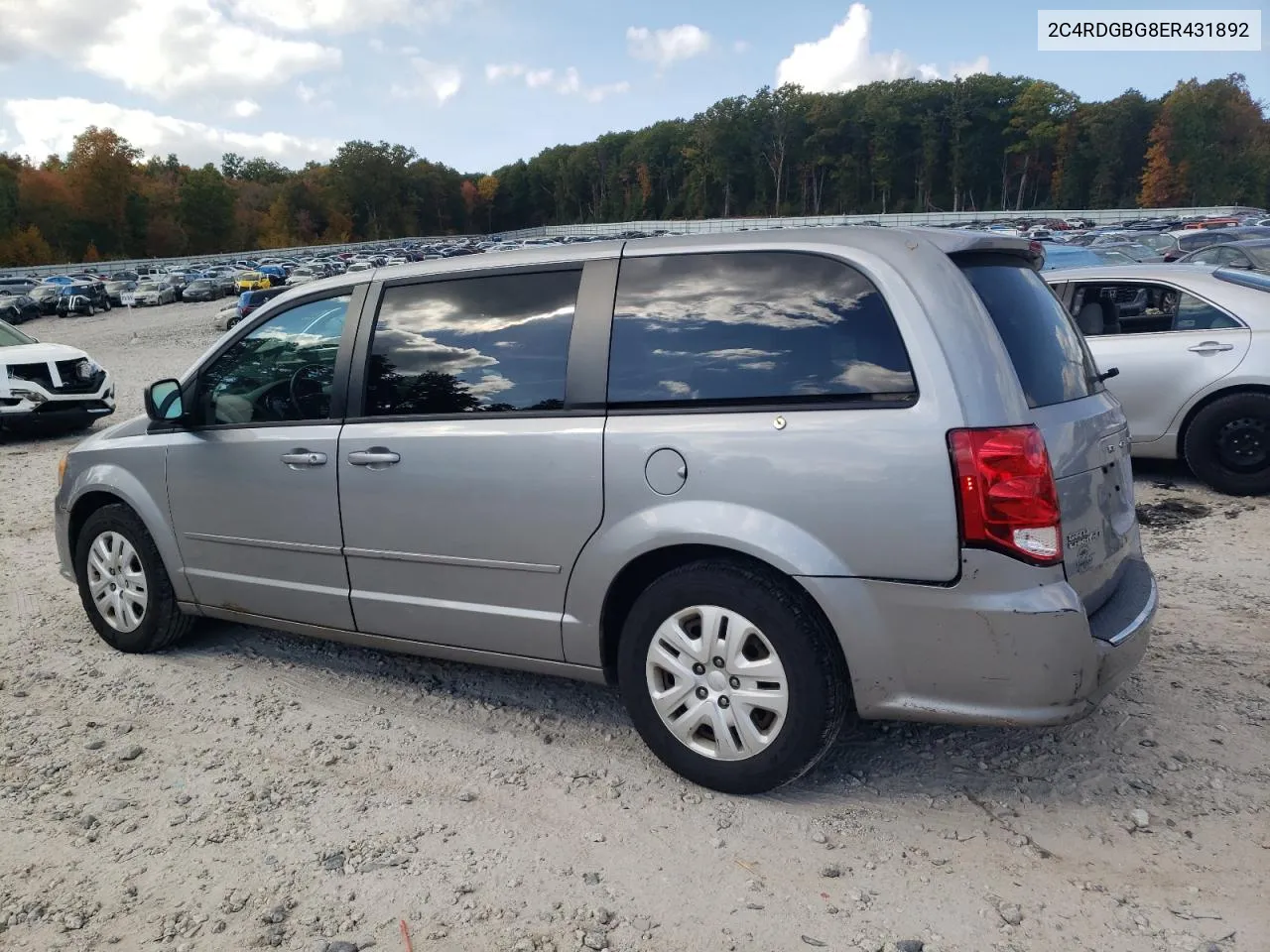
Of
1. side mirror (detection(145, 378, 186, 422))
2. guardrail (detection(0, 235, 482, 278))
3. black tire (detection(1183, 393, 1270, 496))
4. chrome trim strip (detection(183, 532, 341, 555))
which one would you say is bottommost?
black tire (detection(1183, 393, 1270, 496))

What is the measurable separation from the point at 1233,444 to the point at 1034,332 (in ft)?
15.5

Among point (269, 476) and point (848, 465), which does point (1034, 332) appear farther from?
point (269, 476)

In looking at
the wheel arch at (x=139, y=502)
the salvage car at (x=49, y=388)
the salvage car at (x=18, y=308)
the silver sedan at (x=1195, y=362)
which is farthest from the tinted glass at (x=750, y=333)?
the salvage car at (x=18, y=308)

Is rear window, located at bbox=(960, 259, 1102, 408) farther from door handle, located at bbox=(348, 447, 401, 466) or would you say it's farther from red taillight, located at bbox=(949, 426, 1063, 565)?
door handle, located at bbox=(348, 447, 401, 466)

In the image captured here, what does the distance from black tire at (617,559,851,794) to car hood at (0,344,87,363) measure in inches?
471

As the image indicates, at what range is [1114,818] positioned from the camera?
305 centimetres

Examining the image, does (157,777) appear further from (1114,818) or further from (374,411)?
(1114,818)

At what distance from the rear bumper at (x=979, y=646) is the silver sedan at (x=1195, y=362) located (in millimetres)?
4559

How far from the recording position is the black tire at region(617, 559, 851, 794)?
9.84 feet

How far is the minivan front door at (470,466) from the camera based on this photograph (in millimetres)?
3439

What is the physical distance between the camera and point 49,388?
12219mm

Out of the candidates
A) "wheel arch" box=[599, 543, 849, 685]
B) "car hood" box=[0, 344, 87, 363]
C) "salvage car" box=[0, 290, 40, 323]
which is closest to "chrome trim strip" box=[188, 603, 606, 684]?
"wheel arch" box=[599, 543, 849, 685]

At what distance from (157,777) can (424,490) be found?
146cm

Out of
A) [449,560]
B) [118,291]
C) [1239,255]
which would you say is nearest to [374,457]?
[449,560]
